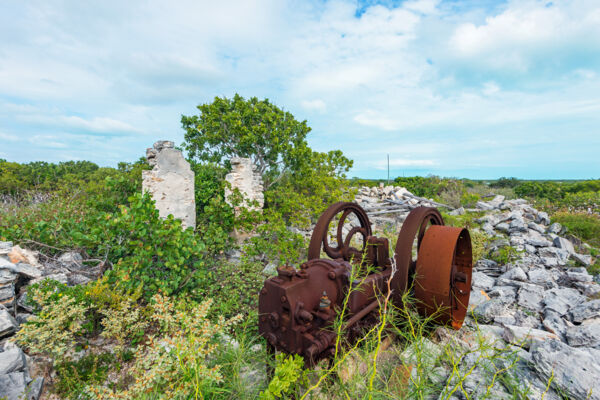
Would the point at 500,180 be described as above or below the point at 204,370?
above

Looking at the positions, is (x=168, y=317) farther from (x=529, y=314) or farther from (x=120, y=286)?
(x=529, y=314)

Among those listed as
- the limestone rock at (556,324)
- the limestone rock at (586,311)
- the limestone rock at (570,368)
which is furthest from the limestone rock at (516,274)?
the limestone rock at (570,368)

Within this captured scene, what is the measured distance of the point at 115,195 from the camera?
7848 millimetres

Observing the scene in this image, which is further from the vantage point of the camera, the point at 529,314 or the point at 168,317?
the point at 529,314

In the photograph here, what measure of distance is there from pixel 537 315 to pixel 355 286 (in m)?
3.08

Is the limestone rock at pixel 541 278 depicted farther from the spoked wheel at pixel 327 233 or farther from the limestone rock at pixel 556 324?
the spoked wheel at pixel 327 233

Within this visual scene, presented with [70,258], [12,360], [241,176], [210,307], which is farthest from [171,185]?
[12,360]

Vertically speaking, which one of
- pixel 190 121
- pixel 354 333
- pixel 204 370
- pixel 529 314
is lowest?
pixel 529 314

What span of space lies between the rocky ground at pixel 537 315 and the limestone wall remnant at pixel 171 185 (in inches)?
226

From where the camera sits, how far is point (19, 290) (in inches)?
173

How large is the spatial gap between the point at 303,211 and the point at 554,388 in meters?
6.69

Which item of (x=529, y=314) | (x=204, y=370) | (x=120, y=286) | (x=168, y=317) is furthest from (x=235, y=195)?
(x=529, y=314)

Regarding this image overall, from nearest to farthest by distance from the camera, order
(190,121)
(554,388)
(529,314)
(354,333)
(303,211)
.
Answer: (554,388), (354,333), (529,314), (303,211), (190,121)

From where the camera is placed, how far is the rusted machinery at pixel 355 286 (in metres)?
2.41
